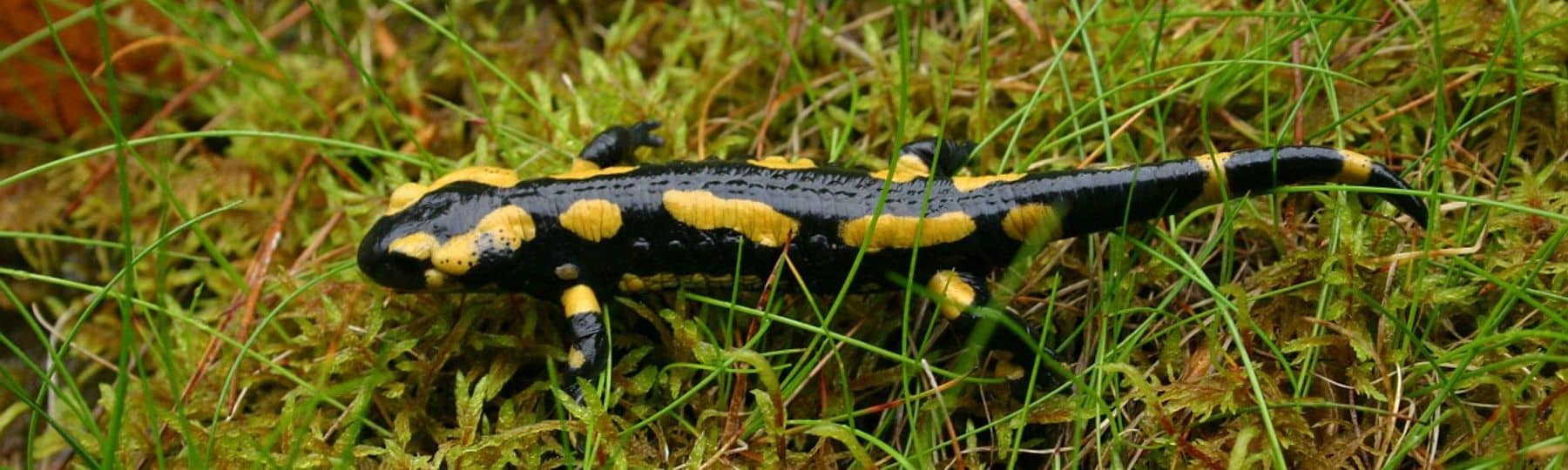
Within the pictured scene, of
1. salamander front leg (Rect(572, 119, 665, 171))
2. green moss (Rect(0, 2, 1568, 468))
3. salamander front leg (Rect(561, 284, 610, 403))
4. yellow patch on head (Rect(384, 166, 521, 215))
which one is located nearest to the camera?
green moss (Rect(0, 2, 1568, 468))

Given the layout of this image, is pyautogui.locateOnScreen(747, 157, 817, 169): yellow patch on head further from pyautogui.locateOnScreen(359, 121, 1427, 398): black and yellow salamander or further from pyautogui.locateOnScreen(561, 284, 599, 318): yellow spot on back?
pyautogui.locateOnScreen(561, 284, 599, 318): yellow spot on back

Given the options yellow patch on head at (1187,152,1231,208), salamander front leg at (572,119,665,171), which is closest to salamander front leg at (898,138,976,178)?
yellow patch on head at (1187,152,1231,208)

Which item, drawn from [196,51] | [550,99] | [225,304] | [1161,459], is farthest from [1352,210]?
[196,51]

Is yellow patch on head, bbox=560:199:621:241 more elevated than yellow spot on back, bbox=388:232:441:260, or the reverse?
yellow patch on head, bbox=560:199:621:241

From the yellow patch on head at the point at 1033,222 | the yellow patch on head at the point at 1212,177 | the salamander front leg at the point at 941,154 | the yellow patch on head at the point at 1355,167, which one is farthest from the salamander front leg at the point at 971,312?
the yellow patch on head at the point at 1355,167

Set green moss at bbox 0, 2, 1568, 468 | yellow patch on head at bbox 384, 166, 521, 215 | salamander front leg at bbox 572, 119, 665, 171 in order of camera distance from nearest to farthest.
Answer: green moss at bbox 0, 2, 1568, 468
yellow patch on head at bbox 384, 166, 521, 215
salamander front leg at bbox 572, 119, 665, 171

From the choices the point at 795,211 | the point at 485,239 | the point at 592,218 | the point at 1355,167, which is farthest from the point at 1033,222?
the point at 485,239

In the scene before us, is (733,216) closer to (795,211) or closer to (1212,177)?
(795,211)
